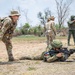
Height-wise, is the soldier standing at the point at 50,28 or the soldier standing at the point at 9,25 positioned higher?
the soldier standing at the point at 9,25

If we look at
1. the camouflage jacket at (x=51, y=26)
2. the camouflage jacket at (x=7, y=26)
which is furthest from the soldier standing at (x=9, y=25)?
the camouflage jacket at (x=51, y=26)

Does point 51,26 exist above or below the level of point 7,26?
below

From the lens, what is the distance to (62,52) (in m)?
8.37

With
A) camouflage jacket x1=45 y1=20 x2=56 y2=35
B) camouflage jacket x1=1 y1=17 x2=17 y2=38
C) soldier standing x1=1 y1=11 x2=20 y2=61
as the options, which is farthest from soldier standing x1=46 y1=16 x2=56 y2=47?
camouflage jacket x1=1 y1=17 x2=17 y2=38

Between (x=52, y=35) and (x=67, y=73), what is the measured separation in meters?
5.89

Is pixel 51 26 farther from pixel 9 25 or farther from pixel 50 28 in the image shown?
pixel 9 25

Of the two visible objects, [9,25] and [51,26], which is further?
[51,26]

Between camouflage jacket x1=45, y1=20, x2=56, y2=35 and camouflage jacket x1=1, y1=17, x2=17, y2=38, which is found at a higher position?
camouflage jacket x1=1, y1=17, x2=17, y2=38

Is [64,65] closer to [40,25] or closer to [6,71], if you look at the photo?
[6,71]

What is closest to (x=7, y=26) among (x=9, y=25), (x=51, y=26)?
(x=9, y=25)

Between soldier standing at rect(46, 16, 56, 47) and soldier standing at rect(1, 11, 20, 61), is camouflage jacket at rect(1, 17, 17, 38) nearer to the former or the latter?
soldier standing at rect(1, 11, 20, 61)

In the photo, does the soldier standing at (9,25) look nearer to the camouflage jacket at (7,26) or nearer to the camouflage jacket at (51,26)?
the camouflage jacket at (7,26)

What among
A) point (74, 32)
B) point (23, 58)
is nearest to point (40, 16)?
point (74, 32)

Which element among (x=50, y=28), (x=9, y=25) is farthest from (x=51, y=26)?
(x=9, y=25)
